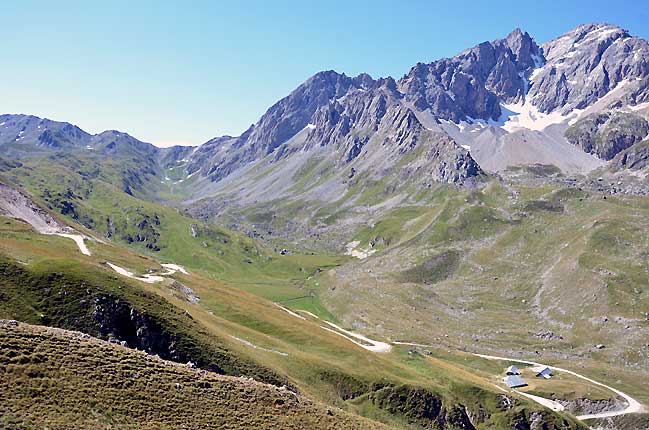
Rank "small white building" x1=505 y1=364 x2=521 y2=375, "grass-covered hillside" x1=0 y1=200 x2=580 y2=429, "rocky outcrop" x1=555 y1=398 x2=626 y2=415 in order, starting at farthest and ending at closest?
"small white building" x1=505 y1=364 x2=521 y2=375, "rocky outcrop" x1=555 y1=398 x2=626 y2=415, "grass-covered hillside" x1=0 y1=200 x2=580 y2=429

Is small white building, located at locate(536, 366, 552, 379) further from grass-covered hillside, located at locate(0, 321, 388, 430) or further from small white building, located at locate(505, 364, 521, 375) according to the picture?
grass-covered hillside, located at locate(0, 321, 388, 430)

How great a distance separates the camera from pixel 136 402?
43062mm

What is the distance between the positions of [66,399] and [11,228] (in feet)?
464

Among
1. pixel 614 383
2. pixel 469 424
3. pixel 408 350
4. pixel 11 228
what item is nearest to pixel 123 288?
pixel 469 424

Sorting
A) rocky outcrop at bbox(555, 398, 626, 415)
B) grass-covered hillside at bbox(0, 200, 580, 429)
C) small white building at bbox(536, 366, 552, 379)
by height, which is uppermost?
grass-covered hillside at bbox(0, 200, 580, 429)

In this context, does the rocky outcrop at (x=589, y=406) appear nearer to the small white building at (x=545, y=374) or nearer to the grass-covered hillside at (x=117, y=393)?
the small white building at (x=545, y=374)

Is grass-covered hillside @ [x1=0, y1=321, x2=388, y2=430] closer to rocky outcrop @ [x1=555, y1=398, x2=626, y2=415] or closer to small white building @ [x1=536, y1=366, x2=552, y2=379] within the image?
rocky outcrop @ [x1=555, y1=398, x2=626, y2=415]

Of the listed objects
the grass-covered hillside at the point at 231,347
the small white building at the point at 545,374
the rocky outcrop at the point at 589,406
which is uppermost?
the grass-covered hillside at the point at 231,347

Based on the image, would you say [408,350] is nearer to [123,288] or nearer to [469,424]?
[469,424]

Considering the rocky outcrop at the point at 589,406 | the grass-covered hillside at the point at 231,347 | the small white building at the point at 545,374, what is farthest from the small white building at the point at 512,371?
the grass-covered hillside at the point at 231,347

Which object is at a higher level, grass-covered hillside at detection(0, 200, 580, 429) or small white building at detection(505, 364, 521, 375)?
grass-covered hillside at detection(0, 200, 580, 429)

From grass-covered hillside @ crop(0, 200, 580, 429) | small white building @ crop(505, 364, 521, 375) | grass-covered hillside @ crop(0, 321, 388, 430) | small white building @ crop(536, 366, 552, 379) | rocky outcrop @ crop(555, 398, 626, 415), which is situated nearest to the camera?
grass-covered hillside @ crop(0, 321, 388, 430)

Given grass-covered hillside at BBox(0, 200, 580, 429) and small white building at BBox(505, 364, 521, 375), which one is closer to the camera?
grass-covered hillside at BBox(0, 200, 580, 429)

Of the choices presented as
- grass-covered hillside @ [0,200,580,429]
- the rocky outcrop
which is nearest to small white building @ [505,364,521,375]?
the rocky outcrop
